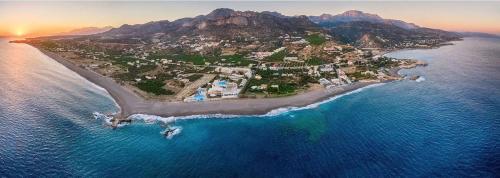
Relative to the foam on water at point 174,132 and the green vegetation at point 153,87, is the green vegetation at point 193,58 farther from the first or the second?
the foam on water at point 174,132

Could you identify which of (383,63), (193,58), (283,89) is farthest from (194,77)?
→ (383,63)

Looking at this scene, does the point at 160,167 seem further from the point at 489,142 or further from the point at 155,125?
the point at 489,142

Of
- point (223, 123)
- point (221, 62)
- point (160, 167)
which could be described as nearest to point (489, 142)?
point (223, 123)

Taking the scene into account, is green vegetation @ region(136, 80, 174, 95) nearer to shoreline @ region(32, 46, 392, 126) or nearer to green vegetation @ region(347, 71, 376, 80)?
shoreline @ region(32, 46, 392, 126)

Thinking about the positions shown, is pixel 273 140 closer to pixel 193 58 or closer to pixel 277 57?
pixel 277 57

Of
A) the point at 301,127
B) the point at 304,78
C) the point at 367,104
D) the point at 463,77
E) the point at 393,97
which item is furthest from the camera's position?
the point at 463,77

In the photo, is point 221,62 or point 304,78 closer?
point 304,78

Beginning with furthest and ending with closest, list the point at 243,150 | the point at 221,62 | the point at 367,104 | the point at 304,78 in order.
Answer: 1. the point at 221,62
2. the point at 304,78
3. the point at 367,104
4. the point at 243,150

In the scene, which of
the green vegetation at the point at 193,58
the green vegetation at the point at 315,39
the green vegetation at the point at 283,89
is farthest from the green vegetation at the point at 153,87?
the green vegetation at the point at 315,39

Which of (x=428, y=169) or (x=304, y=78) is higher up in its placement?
(x=304, y=78)
